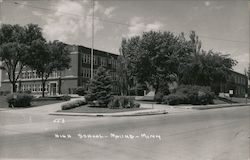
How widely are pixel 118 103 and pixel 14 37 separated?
20.6m

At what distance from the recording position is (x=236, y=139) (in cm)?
1205

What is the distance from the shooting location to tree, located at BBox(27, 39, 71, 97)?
4388 centimetres

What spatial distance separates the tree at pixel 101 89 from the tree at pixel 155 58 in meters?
15.0

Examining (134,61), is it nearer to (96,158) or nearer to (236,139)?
(236,139)

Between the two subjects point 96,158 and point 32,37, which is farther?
point 32,37

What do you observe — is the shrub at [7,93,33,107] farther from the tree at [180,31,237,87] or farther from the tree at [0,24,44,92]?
the tree at [180,31,237,87]

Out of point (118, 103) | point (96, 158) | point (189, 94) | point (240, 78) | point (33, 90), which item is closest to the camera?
point (96, 158)

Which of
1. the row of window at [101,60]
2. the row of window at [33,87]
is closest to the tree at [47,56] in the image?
the row of window at [101,60]

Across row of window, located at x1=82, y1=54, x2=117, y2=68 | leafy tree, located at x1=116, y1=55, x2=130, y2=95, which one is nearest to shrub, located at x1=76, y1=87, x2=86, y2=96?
leafy tree, located at x1=116, y1=55, x2=130, y2=95

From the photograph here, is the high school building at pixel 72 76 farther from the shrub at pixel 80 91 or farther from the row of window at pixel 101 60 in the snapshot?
the shrub at pixel 80 91

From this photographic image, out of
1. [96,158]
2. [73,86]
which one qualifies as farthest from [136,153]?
[73,86]

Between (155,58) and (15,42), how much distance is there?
18500 mm

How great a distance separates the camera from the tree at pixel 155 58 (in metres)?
46.7

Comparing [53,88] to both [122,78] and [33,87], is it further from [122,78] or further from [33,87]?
[122,78]
